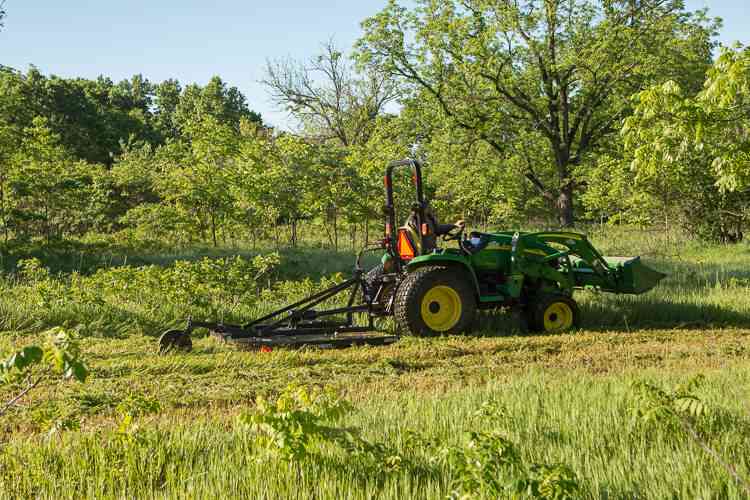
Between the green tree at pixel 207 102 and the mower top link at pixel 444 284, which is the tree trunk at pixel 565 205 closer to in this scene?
the mower top link at pixel 444 284

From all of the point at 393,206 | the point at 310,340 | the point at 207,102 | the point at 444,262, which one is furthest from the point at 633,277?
the point at 207,102

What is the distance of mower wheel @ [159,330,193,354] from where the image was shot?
669 centimetres

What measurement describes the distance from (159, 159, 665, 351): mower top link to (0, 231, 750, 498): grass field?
1.18 feet

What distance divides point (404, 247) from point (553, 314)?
81.9 inches

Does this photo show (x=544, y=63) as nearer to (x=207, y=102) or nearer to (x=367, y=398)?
(x=367, y=398)

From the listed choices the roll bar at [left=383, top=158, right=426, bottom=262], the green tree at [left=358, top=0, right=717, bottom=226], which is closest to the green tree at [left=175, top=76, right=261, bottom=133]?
the green tree at [left=358, top=0, right=717, bottom=226]

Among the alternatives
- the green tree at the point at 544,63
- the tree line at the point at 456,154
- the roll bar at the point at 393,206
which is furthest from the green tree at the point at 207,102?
the roll bar at the point at 393,206

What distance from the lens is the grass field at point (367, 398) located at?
3.16 meters

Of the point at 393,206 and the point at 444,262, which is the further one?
the point at 393,206

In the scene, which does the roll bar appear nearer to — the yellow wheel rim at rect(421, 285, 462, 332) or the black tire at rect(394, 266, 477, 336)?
the black tire at rect(394, 266, 477, 336)

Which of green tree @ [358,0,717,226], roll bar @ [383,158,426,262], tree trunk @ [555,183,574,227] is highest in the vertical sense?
green tree @ [358,0,717,226]

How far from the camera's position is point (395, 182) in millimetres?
17250

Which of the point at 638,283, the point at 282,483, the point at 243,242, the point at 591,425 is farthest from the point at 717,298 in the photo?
the point at 243,242

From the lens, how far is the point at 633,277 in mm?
8602
